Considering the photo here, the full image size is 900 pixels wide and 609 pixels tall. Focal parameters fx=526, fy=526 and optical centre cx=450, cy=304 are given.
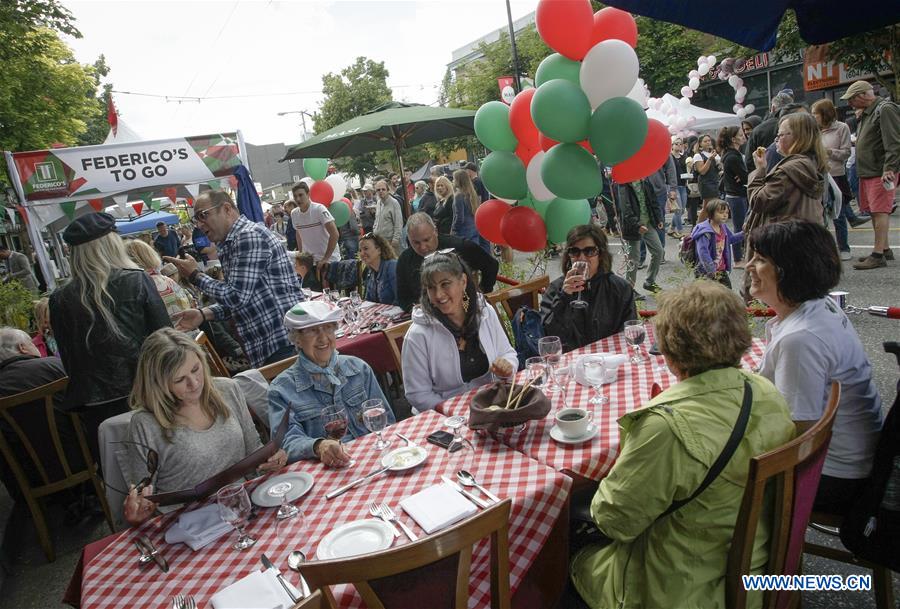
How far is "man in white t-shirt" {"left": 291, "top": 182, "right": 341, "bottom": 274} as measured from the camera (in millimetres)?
8172

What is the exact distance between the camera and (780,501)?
1.54m

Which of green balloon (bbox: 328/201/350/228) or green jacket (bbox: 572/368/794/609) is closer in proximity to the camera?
green jacket (bbox: 572/368/794/609)

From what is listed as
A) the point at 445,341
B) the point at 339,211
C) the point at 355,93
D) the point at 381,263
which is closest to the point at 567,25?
the point at 445,341

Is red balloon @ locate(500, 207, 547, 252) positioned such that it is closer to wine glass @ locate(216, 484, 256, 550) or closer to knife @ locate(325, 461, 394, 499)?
knife @ locate(325, 461, 394, 499)

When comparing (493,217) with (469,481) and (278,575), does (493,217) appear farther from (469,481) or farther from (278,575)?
(278,575)

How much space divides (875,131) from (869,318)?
284 cm

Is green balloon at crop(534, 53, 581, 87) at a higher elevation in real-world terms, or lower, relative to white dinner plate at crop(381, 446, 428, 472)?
higher

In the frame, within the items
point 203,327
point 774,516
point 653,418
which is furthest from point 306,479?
point 203,327

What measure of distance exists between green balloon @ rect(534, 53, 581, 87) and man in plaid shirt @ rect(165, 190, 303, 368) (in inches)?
98.2

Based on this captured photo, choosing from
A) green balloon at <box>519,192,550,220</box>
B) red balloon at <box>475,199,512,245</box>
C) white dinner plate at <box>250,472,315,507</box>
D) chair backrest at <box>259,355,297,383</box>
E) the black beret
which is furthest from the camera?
red balloon at <box>475,199,512,245</box>

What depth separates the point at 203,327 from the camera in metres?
6.07

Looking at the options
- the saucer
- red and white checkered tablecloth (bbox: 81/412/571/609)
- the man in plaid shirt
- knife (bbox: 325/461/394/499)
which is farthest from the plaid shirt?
the saucer

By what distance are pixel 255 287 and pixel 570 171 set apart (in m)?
2.52

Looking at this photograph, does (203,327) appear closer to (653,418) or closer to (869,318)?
(653,418)
